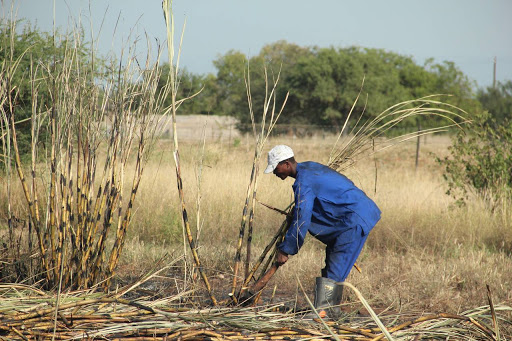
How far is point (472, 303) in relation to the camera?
5.05 metres

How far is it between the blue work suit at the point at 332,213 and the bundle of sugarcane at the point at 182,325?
979mm

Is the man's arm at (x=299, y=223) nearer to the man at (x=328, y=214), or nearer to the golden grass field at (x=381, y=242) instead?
the man at (x=328, y=214)

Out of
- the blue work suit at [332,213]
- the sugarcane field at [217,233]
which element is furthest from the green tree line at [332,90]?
the blue work suit at [332,213]

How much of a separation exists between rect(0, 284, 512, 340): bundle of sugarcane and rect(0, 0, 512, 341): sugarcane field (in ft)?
0.04

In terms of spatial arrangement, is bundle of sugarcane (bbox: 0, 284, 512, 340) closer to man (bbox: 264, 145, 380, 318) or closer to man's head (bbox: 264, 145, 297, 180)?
man (bbox: 264, 145, 380, 318)

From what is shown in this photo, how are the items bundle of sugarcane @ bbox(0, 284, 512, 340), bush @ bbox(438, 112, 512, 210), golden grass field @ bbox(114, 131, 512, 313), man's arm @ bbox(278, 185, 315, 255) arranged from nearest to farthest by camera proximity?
bundle of sugarcane @ bbox(0, 284, 512, 340) < man's arm @ bbox(278, 185, 315, 255) < golden grass field @ bbox(114, 131, 512, 313) < bush @ bbox(438, 112, 512, 210)

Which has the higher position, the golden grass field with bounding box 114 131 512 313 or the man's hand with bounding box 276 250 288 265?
the man's hand with bounding box 276 250 288 265

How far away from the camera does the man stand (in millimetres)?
3990

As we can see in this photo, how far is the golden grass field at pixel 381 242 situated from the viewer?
5.31 metres

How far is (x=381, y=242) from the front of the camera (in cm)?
741

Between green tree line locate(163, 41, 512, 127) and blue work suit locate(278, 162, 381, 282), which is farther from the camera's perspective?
green tree line locate(163, 41, 512, 127)

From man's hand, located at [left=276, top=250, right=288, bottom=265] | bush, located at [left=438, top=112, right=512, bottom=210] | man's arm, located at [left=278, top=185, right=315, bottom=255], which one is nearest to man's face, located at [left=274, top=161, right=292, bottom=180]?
man's arm, located at [left=278, top=185, right=315, bottom=255]

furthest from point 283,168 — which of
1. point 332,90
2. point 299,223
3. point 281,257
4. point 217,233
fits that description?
point 332,90

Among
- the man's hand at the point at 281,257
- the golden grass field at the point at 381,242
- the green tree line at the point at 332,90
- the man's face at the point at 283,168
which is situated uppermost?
the green tree line at the point at 332,90
